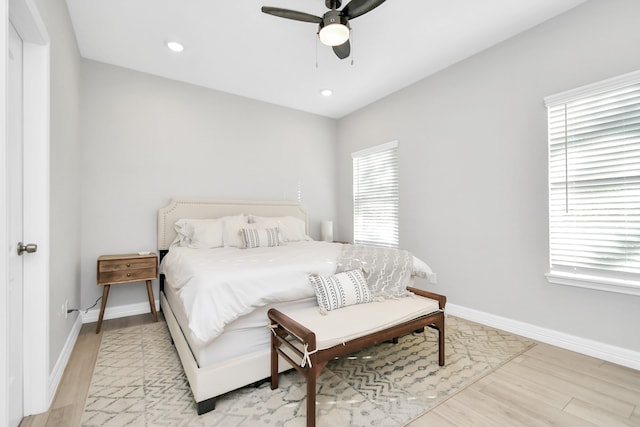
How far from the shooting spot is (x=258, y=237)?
128 inches

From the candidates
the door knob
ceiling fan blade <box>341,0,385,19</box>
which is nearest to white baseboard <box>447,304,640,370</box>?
ceiling fan blade <box>341,0,385,19</box>

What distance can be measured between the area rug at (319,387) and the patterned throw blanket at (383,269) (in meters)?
0.53

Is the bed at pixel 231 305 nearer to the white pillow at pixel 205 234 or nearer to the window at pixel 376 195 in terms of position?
the white pillow at pixel 205 234

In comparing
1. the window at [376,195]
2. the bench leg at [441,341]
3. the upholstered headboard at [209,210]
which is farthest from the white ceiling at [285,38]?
the bench leg at [441,341]

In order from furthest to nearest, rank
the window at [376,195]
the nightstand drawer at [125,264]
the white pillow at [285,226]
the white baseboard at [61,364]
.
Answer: the window at [376,195]
the white pillow at [285,226]
the nightstand drawer at [125,264]
the white baseboard at [61,364]

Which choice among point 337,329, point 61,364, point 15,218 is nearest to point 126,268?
point 61,364

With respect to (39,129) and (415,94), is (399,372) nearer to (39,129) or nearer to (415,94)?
(39,129)

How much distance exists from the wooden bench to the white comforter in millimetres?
163

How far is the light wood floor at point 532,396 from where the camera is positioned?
5.29ft

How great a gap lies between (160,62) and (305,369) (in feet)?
11.5

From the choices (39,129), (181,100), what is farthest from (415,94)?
(39,129)

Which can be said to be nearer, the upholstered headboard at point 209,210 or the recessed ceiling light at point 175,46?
the recessed ceiling light at point 175,46

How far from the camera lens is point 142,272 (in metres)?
3.02

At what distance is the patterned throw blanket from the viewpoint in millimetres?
2395
